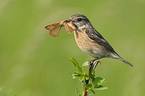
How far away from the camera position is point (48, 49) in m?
5.91

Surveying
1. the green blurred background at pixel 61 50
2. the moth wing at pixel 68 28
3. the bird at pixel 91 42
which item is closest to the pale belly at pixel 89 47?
the bird at pixel 91 42

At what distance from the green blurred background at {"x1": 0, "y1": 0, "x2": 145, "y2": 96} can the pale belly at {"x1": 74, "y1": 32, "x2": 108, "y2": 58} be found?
3.19 ft

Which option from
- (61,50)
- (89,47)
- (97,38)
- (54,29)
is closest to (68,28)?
(54,29)

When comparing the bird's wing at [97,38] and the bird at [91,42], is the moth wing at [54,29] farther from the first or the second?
the bird's wing at [97,38]

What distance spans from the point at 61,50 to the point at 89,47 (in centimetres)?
211

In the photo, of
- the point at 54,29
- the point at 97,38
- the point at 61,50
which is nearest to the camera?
the point at 54,29

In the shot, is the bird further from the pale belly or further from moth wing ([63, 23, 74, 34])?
moth wing ([63, 23, 74, 34])

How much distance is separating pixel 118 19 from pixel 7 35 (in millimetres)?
2541

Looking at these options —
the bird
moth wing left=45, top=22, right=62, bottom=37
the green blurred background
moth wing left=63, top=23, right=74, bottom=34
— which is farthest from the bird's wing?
moth wing left=45, top=22, right=62, bottom=37

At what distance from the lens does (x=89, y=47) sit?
3.85 metres

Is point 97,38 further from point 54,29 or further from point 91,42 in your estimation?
point 54,29

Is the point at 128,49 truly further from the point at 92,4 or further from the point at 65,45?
the point at 92,4

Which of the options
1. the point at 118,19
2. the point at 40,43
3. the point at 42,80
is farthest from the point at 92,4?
the point at 42,80

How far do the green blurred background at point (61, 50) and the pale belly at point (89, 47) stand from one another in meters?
0.97
